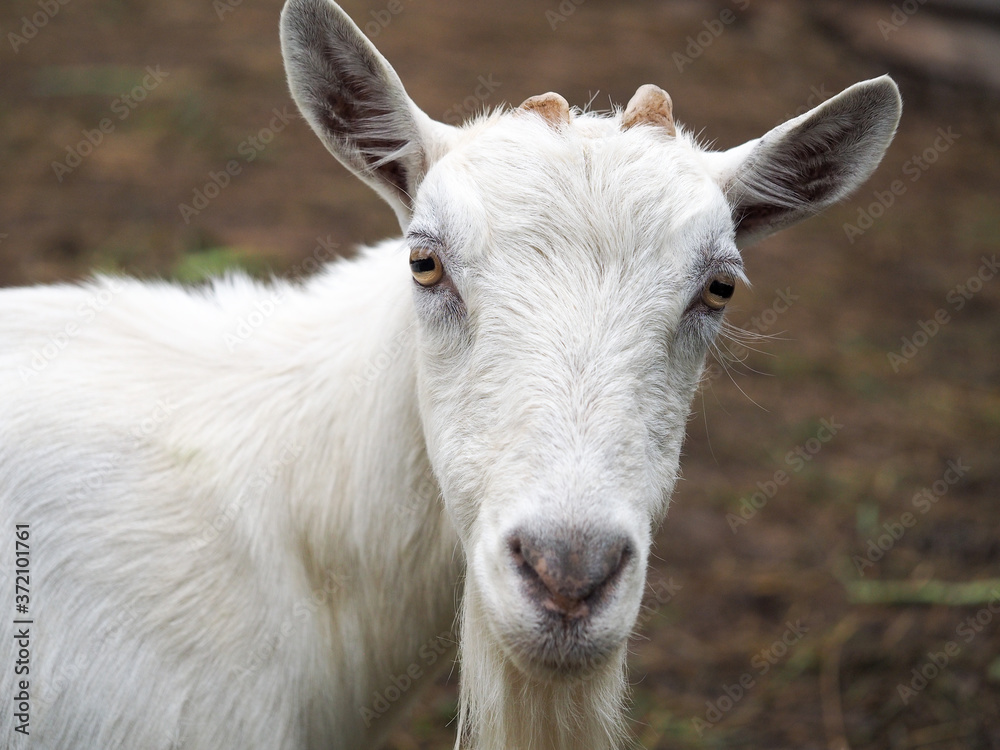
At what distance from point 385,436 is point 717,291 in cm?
113

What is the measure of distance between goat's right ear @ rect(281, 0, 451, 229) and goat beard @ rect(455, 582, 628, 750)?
1361 millimetres

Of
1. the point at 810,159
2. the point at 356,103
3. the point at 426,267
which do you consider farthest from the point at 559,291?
the point at 810,159

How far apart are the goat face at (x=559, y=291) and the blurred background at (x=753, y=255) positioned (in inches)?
21.6

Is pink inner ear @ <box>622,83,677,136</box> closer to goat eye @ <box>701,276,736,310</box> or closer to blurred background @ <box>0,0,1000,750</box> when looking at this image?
goat eye @ <box>701,276,736,310</box>

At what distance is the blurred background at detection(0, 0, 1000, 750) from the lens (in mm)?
4676

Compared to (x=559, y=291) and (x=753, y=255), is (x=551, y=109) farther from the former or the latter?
(x=753, y=255)

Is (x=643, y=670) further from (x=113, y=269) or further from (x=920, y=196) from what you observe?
(x=920, y=196)

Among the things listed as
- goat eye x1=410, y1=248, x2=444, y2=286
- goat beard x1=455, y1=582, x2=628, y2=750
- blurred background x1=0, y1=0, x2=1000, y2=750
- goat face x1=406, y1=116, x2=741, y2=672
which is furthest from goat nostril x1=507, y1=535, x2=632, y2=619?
blurred background x1=0, y1=0, x2=1000, y2=750

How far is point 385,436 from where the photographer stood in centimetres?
284

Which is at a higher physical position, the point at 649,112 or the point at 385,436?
the point at 649,112

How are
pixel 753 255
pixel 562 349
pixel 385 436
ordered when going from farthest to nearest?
pixel 753 255, pixel 385 436, pixel 562 349

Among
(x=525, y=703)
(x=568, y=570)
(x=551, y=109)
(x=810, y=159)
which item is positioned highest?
(x=551, y=109)

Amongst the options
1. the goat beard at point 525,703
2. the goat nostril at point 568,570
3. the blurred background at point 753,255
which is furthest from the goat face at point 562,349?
the blurred background at point 753,255

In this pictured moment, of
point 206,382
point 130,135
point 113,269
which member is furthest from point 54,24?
point 206,382
